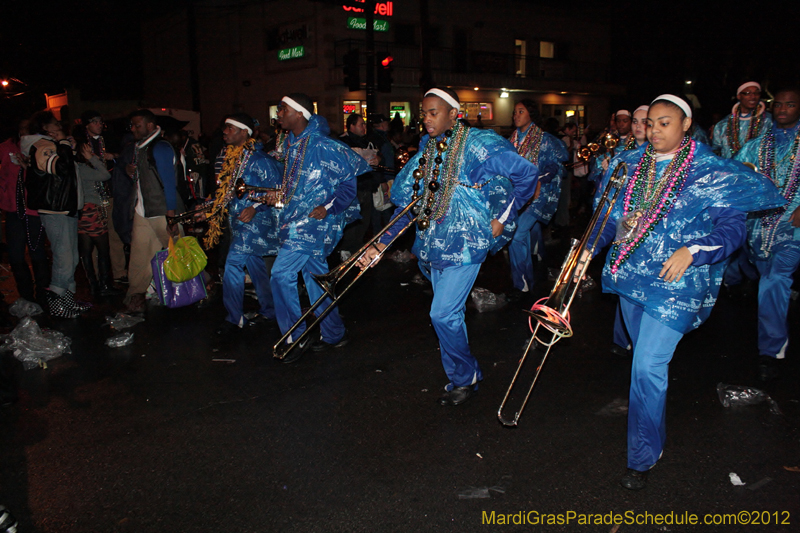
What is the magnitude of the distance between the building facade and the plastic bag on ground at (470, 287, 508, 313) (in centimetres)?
1466

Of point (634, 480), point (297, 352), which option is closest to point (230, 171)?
point (297, 352)

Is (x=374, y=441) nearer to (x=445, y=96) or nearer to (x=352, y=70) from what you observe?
(x=445, y=96)

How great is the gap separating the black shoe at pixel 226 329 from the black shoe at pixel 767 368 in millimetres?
4661

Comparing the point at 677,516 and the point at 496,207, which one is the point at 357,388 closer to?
the point at 496,207

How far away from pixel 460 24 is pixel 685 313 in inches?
1064

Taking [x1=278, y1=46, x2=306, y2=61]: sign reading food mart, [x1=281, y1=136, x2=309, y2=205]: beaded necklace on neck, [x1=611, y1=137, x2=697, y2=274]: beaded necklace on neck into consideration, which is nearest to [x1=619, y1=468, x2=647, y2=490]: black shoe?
[x1=611, y1=137, x2=697, y2=274]: beaded necklace on neck

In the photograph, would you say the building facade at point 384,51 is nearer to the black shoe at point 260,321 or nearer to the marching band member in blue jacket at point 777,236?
the black shoe at point 260,321

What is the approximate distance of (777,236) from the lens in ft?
14.7

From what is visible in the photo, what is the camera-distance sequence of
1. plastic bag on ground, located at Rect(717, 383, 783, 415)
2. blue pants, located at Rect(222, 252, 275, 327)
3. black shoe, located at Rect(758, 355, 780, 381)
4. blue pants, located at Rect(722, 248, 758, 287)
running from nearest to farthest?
plastic bag on ground, located at Rect(717, 383, 783, 415) → black shoe, located at Rect(758, 355, 780, 381) → blue pants, located at Rect(222, 252, 275, 327) → blue pants, located at Rect(722, 248, 758, 287)

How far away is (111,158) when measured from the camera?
775 cm

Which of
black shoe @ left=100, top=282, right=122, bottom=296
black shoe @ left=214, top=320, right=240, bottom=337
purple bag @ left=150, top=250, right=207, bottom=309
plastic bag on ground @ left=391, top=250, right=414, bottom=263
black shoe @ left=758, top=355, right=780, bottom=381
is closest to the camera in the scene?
black shoe @ left=758, top=355, right=780, bottom=381

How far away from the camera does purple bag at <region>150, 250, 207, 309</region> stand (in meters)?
6.54

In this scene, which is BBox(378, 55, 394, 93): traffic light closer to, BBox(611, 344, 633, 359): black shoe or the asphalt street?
the asphalt street

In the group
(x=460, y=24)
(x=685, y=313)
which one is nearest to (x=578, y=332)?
(x=685, y=313)
